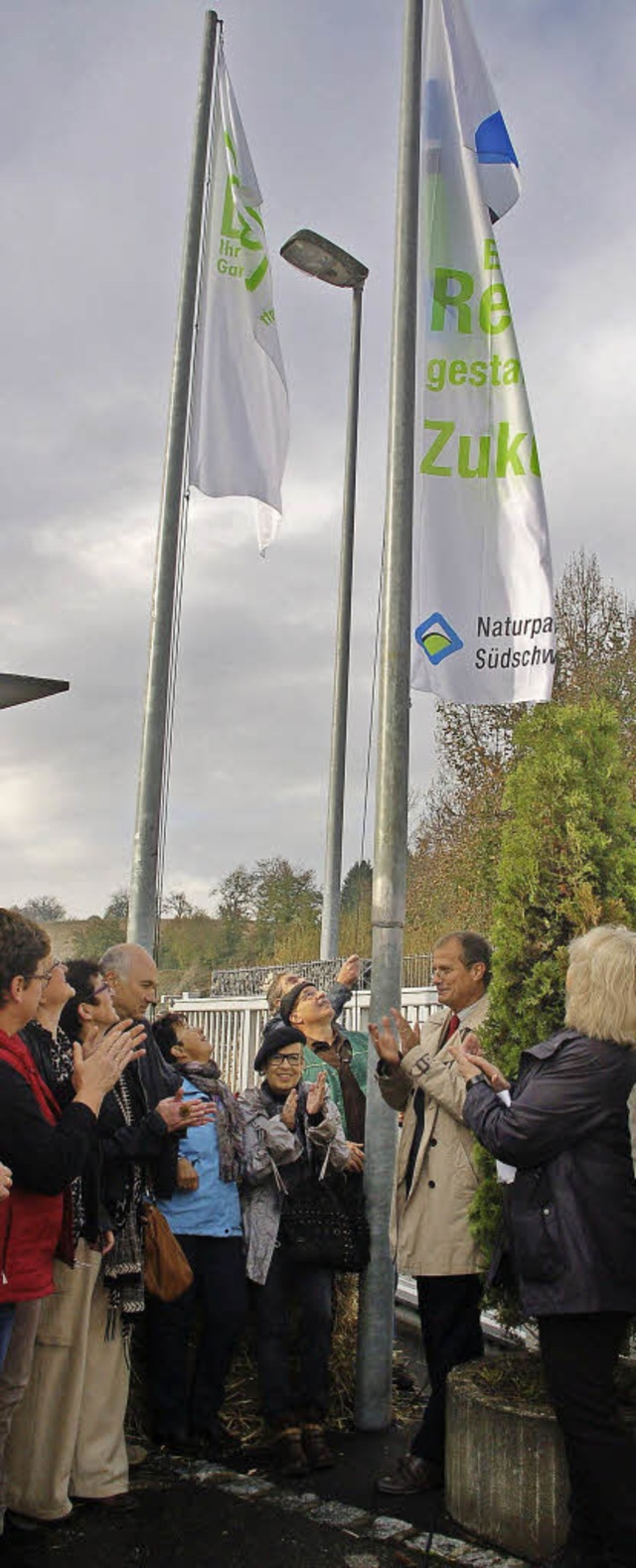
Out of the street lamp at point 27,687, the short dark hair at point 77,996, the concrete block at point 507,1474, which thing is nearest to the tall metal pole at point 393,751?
the concrete block at point 507,1474

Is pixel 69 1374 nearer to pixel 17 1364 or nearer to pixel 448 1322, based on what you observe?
pixel 17 1364

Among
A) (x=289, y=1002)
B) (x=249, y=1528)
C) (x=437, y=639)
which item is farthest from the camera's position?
(x=289, y=1002)

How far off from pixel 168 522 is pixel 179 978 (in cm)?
4744

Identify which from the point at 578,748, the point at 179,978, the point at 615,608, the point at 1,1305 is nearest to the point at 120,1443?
the point at 1,1305

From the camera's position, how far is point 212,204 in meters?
9.06

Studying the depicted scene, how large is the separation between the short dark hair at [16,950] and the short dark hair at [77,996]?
39.5 inches

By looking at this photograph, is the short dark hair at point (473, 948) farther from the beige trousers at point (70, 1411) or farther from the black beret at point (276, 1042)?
the beige trousers at point (70, 1411)

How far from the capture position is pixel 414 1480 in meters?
5.20

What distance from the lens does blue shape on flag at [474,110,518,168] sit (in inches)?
295

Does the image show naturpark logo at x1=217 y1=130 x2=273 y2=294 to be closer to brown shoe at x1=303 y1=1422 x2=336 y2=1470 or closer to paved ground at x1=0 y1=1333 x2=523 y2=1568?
brown shoe at x1=303 y1=1422 x2=336 y2=1470

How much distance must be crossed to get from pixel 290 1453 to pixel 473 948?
7.36ft

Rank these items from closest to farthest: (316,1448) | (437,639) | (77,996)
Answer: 1. (77,996)
2. (316,1448)
3. (437,639)

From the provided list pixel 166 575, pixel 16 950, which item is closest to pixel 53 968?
pixel 16 950

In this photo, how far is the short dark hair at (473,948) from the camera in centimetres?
574
